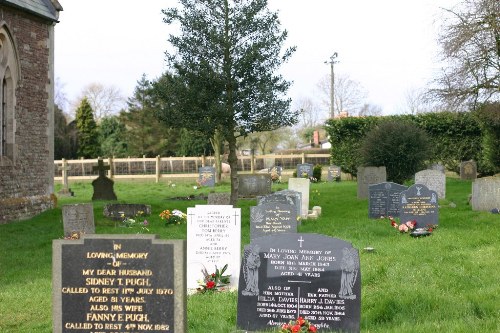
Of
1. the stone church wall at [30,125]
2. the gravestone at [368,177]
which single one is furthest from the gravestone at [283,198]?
the stone church wall at [30,125]

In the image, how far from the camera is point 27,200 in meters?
20.1

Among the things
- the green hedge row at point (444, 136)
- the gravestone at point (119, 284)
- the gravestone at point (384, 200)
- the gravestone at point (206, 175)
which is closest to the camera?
the gravestone at point (119, 284)

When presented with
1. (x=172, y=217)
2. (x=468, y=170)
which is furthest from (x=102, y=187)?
(x=468, y=170)

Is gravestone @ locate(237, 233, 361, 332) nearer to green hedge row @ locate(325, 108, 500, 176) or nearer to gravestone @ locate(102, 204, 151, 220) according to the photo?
gravestone @ locate(102, 204, 151, 220)

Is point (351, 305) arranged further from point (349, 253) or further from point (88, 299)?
point (88, 299)

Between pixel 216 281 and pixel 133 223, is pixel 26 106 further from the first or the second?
pixel 216 281

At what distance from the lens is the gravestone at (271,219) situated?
12.9 metres

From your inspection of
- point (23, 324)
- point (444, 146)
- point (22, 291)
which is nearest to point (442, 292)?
point (23, 324)

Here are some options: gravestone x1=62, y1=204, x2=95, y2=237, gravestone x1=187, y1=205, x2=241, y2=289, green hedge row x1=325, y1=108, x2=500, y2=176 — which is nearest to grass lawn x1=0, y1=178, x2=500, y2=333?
gravestone x1=62, y1=204, x2=95, y2=237

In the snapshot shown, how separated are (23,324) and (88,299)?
2847 mm

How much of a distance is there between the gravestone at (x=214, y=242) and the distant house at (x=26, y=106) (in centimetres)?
1044

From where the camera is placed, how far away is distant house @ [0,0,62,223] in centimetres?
1917

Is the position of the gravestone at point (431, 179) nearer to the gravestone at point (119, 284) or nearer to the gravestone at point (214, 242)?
the gravestone at point (214, 242)

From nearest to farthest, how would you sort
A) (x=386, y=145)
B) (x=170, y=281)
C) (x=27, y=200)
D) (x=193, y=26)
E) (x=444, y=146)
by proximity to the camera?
(x=170, y=281)
(x=27, y=200)
(x=193, y=26)
(x=386, y=145)
(x=444, y=146)
